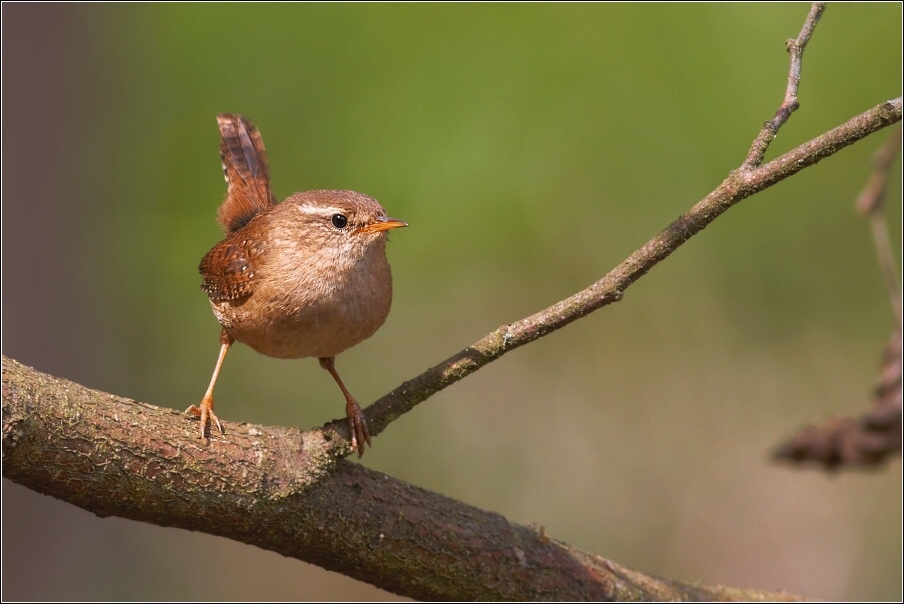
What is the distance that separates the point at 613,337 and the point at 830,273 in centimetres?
174

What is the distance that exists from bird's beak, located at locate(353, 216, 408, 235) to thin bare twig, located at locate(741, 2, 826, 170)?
1513 millimetres

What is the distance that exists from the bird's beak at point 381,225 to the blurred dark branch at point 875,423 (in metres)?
1.76

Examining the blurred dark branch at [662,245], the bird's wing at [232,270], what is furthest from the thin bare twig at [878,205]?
the bird's wing at [232,270]

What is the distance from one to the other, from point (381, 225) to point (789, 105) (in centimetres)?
172

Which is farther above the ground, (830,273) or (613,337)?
(830,273)

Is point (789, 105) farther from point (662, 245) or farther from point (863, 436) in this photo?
point (863, 436)

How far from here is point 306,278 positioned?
12.2 feet

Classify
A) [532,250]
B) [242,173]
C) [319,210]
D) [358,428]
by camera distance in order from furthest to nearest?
[532,250] < [242,173] < [319,210] < [358,428]

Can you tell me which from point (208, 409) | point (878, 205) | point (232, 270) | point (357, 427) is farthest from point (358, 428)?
point (878, 205)

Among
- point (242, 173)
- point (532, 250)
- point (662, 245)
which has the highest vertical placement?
point (532, 250)

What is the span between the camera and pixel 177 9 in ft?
25.1

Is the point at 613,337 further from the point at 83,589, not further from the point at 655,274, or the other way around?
the point at 83,589

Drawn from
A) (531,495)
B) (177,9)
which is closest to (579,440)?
(531,495)

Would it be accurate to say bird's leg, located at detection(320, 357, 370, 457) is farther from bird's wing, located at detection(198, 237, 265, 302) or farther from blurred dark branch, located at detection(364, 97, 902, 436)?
bird's wing, located at detection(198, 237, 265, 302)
